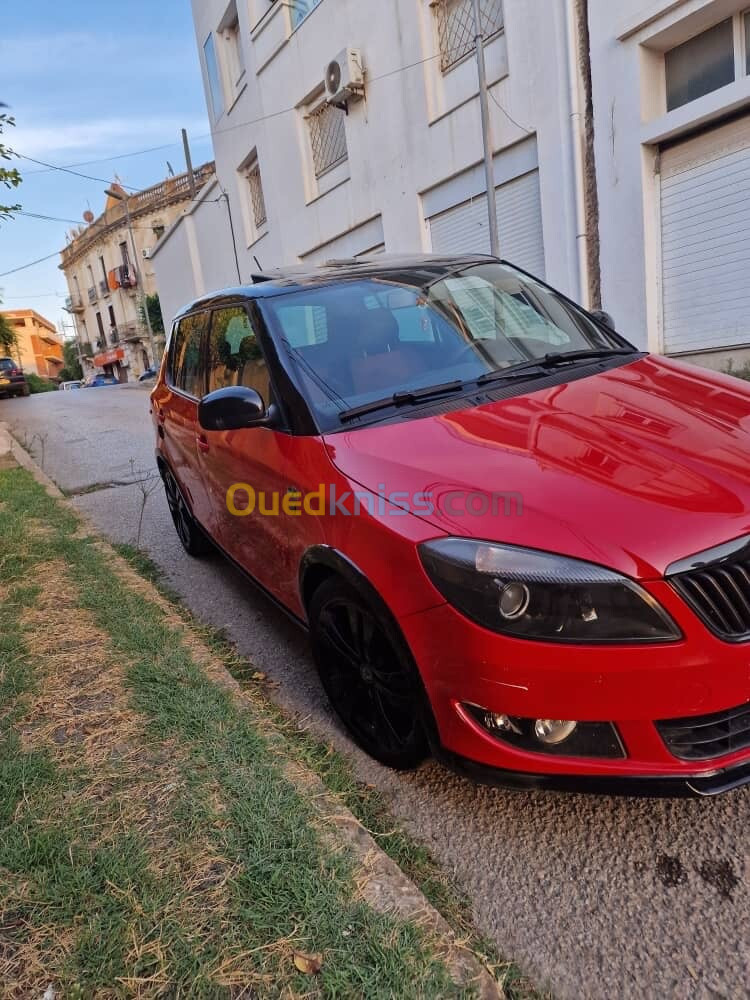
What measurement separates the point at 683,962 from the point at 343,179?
14469 mm

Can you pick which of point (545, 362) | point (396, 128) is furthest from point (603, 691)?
point (396, 128)

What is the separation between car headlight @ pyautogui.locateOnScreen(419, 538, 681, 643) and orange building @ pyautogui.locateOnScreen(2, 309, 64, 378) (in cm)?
7259

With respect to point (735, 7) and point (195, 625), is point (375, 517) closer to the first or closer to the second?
point (195, 625)

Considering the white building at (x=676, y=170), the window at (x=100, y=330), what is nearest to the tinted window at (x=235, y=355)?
the white building at (x=676, y=170)

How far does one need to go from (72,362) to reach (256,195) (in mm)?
54059

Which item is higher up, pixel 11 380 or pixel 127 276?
pixel 127 276

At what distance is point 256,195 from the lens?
62.9ft

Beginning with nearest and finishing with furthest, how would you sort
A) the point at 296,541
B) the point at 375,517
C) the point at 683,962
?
the point at 683,962
the point at 375,517
the point at 296,541

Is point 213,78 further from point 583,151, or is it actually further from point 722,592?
point 722,592

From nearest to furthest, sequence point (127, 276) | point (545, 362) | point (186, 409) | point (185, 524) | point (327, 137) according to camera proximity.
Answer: point (545, 362)
point (186, 409)
point (185, 524)
point (327, 137)
point (127, 276)

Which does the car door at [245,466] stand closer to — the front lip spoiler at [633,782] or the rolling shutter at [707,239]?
the front lip spoiler at [633,782]

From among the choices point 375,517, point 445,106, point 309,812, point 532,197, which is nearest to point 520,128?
point 532,197

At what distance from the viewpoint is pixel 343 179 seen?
1389cm

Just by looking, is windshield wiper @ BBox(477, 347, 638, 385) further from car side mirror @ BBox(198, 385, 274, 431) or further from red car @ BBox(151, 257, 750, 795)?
car side mirror @ BBox(198, 385, 274, 431)
